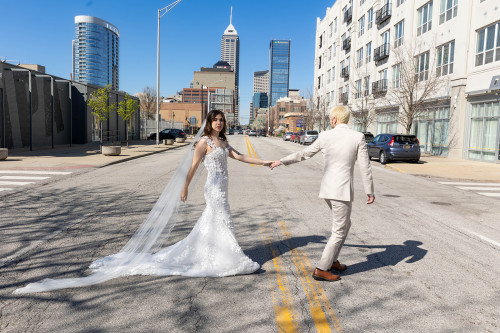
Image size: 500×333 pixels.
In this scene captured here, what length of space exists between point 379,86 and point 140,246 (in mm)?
36692

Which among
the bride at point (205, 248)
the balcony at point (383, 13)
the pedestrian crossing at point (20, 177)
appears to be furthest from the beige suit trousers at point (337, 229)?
the balcony at point (383, 13)

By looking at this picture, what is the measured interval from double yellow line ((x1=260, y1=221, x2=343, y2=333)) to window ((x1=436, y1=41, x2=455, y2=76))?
85.2 ft

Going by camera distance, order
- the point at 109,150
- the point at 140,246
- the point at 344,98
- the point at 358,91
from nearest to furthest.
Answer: the point at 140,246
the point at 109,150
the point at 358,91
the point at 344,98

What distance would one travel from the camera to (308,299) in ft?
12.8

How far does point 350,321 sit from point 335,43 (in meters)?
57.8

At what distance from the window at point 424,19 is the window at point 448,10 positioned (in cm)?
177

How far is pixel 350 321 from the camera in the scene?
3443 mm

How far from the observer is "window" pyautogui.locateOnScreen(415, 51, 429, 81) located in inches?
1161

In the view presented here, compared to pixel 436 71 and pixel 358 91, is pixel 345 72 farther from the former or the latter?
pixel 436 71

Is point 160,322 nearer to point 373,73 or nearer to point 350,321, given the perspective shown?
point 350,321

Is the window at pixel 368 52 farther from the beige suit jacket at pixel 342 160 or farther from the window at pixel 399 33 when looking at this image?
the beige suit jacket at pixel 342 160

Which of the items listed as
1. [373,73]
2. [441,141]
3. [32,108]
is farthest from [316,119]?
[32,108]

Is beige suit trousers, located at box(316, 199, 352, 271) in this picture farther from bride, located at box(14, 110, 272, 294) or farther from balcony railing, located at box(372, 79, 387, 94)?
balcony railing, located at box(372, 79, 387, 94)

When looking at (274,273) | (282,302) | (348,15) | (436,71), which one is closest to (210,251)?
(274,273)
